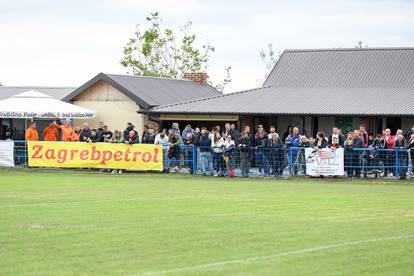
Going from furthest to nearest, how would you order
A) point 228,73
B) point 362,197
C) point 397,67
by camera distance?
point 228,73 < point 397,67 < point 362,197

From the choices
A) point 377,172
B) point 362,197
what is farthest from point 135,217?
point 377,172

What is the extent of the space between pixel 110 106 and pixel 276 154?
12.0 meters

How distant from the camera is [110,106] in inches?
1606

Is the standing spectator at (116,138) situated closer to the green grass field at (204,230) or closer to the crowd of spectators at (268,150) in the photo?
the crowd of spectators at (268,150)

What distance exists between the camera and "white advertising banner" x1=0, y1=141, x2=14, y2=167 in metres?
34.2

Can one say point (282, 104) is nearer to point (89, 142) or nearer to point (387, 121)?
point (387, 121)

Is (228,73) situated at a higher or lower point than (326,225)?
higher

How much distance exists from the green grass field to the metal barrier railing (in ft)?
14.5

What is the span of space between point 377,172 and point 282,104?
9.00 meters

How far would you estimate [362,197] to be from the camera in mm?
22109

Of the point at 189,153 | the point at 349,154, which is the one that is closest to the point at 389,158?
the point at 349,154

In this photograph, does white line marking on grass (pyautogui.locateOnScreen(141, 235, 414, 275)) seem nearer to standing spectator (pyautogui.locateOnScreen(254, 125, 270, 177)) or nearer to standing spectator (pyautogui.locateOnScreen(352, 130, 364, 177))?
standing spectator (pyautogui.locateOnScreen(352, 130, 364, 177))

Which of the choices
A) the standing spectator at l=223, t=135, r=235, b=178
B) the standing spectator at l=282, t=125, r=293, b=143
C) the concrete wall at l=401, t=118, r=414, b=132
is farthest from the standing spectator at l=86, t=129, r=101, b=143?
the concrete wall at l=401, t=118, r=414, b=132

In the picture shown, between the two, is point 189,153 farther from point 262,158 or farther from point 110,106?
point 110,106
